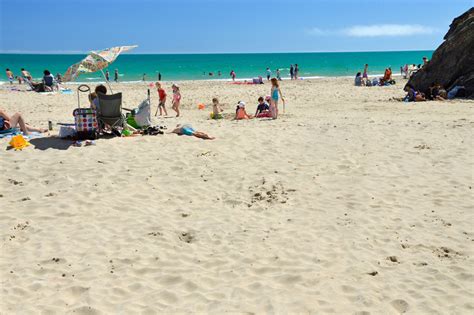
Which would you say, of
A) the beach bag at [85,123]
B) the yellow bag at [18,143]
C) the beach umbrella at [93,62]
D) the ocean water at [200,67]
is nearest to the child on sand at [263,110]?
the beach umbrella at [93,62]

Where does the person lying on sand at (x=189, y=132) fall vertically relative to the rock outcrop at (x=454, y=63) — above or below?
below

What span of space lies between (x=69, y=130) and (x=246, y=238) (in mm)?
6197

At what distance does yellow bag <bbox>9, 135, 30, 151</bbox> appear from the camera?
9.49 m

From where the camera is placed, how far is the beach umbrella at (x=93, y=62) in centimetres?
1127

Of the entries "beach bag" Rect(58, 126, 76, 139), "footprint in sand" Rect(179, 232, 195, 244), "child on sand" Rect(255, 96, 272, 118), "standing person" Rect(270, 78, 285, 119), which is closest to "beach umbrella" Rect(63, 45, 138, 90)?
"beach bag" Rect(58, 126, 76, 139)

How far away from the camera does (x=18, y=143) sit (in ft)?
31.4

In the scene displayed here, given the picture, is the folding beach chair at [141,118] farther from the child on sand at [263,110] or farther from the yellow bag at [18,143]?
the child on sand at [263,110]

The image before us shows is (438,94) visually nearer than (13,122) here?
No

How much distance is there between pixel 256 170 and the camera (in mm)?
8500

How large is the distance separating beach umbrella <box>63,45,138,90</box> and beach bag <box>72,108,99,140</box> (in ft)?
4.10

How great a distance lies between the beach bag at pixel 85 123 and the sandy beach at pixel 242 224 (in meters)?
0.39

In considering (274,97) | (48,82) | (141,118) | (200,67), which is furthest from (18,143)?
(200,67)

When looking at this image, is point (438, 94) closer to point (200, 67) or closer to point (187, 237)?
point (187, 237)

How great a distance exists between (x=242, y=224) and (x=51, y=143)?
18.5 ft
